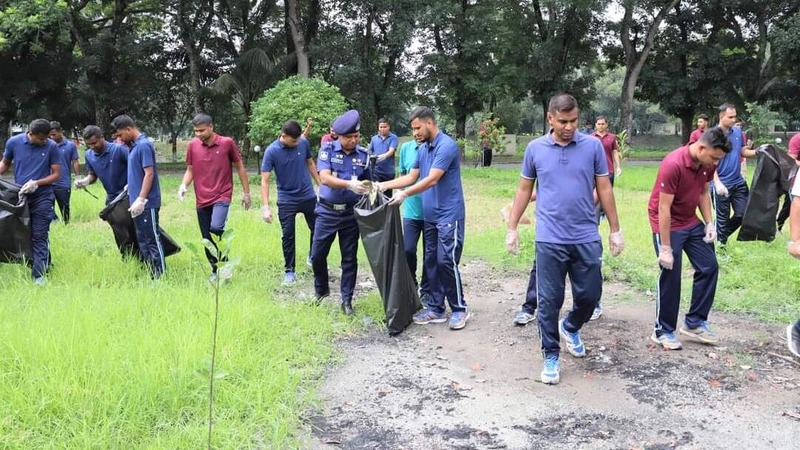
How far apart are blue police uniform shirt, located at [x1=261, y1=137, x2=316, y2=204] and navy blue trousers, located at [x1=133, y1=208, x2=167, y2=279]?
1160 millimetres

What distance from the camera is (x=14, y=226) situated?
18.5ft

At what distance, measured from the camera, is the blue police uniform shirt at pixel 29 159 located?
6.02 meters

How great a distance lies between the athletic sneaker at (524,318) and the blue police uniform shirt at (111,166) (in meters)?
4.09

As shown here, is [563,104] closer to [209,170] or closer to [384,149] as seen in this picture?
[209,170]

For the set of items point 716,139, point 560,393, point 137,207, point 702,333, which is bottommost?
point 560,393

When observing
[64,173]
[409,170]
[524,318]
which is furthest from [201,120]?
[64,173]

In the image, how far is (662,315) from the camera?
4.35 metres

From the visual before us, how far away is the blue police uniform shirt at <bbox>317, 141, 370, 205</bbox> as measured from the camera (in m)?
5.16

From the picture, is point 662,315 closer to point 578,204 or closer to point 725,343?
point 725,343

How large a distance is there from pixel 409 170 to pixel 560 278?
174cm

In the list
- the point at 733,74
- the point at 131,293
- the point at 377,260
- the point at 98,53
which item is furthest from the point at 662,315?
the point at 733,74

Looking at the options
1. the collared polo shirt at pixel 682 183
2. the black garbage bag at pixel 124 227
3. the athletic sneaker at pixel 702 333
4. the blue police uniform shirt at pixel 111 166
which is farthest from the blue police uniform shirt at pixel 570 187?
the blue police uniform shirt at pixel 111 166

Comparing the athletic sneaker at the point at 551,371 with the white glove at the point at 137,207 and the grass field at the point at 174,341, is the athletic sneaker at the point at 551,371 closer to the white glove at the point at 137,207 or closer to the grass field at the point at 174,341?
the grass field at the point at 174,341

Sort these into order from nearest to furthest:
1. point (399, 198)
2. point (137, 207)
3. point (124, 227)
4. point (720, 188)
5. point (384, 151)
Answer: point (399, 198) < point (137, 207) < point (124, 227) < point (720, 188) < point (384, 151)
